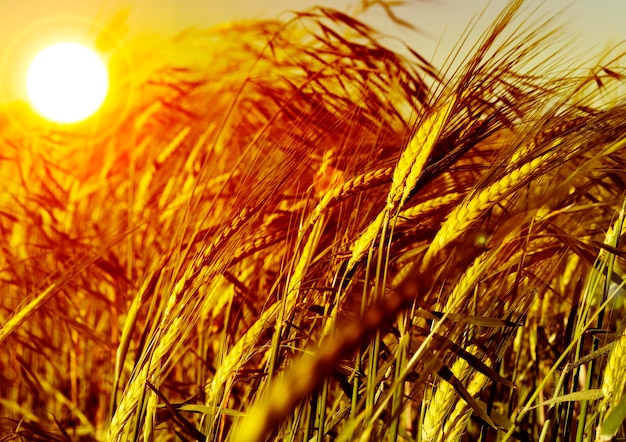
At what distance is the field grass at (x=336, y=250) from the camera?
0.45 m

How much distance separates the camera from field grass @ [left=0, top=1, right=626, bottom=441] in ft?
1.49

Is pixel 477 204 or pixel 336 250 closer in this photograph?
pixel 477 204

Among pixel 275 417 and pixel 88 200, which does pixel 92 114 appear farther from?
pixel 275 417

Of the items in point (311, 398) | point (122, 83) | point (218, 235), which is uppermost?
point (122, 83)

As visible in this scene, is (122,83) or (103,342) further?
(122,83)

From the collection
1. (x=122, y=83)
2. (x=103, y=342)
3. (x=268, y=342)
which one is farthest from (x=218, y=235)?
(x=122, y=83)

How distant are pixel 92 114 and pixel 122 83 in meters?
0.18

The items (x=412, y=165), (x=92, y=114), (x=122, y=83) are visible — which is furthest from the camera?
(x=92, y=114)

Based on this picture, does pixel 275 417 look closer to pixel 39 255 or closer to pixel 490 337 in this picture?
pixel 490 337

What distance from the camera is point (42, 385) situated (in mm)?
986

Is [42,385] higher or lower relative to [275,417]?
lower

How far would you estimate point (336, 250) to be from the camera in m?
0.56

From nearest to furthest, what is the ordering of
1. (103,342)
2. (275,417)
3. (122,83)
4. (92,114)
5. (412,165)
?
(275,417) < (412,165) < (103,342) < (122,83) < (92,114)

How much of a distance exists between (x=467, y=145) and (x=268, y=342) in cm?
23
